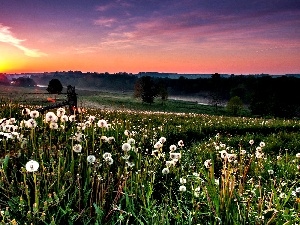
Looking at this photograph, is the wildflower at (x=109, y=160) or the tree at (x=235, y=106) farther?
the tree at (x=235, y=106)

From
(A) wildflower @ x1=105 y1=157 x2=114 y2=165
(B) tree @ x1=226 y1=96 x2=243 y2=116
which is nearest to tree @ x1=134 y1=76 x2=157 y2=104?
(B) tree @ x1=226 y1=96 x2=243 y2=116

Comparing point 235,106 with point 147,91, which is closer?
point 235,106

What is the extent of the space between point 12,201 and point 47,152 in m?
1.16

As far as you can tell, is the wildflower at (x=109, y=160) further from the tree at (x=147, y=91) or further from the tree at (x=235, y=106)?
the tree at (x=147, y=91)

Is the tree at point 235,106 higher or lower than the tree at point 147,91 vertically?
lower

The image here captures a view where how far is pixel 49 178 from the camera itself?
403 cm

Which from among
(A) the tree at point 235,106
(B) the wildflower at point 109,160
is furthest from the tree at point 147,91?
→ (B) the wildflower at point 109,160

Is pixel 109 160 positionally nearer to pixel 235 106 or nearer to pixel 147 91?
pixel 235 106

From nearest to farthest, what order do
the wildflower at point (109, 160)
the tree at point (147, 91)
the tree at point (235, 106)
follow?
the wildflower at point (109, 160) < the tree at point (235, 106) < the tree at point (147, 91)

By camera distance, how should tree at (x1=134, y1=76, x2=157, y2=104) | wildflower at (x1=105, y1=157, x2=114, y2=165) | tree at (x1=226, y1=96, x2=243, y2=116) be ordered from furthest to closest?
1. tree at (x1=134, y1=76, x2=157, y2=104)
2. tree at (x1=226, y1=96, x2=243, y2=116)
3. wildflower at (x1=105, y1=157, x2=114, y2=165)

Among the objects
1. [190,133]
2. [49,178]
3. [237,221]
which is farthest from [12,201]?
[190,133]

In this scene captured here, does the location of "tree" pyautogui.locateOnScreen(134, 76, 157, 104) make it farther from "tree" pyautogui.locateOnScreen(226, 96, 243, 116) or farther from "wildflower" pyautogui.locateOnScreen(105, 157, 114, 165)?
"wildflower" pyautogui.locateOnScreen(105, 157, 114, 165)

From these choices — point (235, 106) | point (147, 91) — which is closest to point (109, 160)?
point (235, 106)

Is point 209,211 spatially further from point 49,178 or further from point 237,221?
point 49,178
